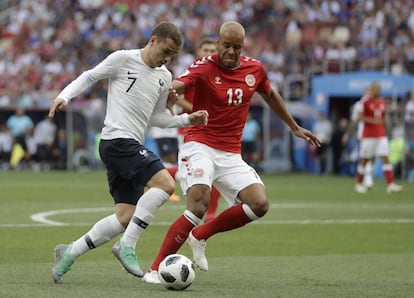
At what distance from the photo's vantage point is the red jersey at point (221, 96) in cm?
1025

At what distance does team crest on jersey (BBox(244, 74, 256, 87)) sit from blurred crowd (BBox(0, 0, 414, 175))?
21.6 metres

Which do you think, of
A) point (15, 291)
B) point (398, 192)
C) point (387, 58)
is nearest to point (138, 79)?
point (15, 291)

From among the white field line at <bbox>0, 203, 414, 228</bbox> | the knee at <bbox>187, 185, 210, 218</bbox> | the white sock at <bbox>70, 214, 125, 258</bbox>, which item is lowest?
the white field line at <bbox>0, 203, 414, 228</bbox>

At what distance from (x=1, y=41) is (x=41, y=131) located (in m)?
7.93

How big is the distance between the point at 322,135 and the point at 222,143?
21581 mm

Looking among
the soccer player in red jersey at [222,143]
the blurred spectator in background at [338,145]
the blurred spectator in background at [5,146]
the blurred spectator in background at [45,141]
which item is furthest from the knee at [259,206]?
the blurred spectator in background at [5,146]

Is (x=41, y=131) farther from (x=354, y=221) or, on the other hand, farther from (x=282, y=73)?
(x=354, y=221)

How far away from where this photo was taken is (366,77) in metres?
30.4

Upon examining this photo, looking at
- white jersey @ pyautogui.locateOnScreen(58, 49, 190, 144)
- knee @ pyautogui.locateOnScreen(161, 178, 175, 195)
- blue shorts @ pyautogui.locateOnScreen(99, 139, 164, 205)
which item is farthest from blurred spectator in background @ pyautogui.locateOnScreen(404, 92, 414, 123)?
knee @ pyautogui.locateOnScreen(161, 178, 175, 195)

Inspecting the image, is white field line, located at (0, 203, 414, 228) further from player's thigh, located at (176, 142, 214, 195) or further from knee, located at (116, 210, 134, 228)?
knee, located at (116, 210, 134, 228)

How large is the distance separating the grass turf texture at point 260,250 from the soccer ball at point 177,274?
4.6 inches

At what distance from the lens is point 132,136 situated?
9.69 meters

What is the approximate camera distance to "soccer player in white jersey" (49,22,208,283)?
948 centimetres

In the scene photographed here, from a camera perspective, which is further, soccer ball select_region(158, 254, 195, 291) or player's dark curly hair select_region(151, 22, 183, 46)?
player's dark curly hair select_region(151, 22, 183, 46)
